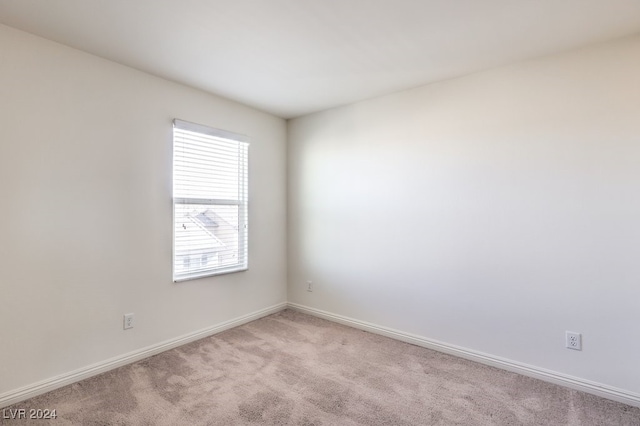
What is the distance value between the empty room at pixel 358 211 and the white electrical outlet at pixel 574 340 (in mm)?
10

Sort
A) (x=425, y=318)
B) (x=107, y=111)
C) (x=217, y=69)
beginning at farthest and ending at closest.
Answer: (x=425, y=318) → (x=217, y=69) → (x=107, y=111)

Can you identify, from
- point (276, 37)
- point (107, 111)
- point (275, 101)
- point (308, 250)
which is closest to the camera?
point (276, 37)

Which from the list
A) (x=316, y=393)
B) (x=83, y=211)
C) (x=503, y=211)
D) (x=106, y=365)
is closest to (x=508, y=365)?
(x=503, y=211)

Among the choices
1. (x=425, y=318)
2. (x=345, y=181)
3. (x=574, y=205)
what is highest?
(x=345, y=181)

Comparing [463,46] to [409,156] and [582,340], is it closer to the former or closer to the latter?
[409,156]

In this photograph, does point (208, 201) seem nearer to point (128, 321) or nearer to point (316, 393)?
point (128, 321)

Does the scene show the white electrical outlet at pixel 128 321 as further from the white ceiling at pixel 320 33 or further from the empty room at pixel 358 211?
the white ceiling at pixel 320 33

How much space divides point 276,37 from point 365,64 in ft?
2.51

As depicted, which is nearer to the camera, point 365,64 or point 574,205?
point 574,205

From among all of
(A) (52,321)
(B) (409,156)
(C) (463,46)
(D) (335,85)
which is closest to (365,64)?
(D) (335,85)

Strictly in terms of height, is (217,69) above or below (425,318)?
above

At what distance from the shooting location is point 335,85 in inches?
113

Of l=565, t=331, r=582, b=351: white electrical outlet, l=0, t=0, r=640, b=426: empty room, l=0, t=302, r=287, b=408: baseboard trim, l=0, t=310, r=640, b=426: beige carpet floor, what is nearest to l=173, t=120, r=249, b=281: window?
l=0, t=0, r=640, b=426: empty room

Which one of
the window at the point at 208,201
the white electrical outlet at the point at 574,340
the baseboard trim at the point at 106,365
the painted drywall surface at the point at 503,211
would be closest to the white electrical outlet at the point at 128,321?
the baseboard trim at the point at 106,365
